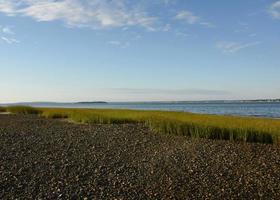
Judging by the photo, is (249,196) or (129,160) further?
(129,160)

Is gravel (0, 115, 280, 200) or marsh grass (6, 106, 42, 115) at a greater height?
marsh grass (6, 106, 42, 115)

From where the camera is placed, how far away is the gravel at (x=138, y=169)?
478 inches

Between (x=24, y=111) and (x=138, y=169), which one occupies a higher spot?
(x=24, y=111)

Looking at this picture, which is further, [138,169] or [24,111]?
[24,111]

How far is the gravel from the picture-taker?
12.1 metres

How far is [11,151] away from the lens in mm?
18469

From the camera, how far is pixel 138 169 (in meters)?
14.9

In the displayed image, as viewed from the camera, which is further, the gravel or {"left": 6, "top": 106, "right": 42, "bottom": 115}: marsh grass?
{"left": 6, "top": 106, "right": 42, "bottom": 115}: marsh grass

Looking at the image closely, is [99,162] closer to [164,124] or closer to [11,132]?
[164,124]

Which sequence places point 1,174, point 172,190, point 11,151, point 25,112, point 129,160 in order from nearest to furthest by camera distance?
point 172,190 → point 1,174 → point 129,160 → point 11,151 → point 25,112

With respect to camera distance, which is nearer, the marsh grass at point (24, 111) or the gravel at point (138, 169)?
the gravel at point (138, 169)

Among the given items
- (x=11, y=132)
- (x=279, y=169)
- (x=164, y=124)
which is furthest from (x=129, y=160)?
(x=11, y=132)

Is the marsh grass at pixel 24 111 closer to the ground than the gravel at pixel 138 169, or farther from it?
farther from it

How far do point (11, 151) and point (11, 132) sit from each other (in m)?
8.04
